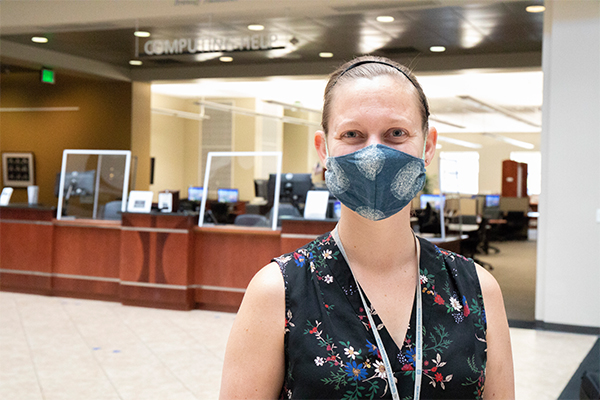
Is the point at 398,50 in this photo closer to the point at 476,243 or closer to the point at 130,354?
the point at 476,243

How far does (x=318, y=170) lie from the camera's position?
12.9 metres

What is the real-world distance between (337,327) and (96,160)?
27.0 feet

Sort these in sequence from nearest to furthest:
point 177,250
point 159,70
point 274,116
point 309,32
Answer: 1. point 177,250
2. point 309,32
3. point 159,70
4. point 274,116

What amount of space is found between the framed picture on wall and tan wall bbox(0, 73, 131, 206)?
12cm

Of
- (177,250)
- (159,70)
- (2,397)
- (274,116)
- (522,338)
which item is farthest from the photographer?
(274,116)

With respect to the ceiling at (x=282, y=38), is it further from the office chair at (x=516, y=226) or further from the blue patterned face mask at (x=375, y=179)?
the blue patterned face mask at (x=375, y=179)

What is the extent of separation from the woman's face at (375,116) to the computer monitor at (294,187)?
23.6 feet

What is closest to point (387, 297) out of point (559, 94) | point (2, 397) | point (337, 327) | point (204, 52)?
point (337, 327)

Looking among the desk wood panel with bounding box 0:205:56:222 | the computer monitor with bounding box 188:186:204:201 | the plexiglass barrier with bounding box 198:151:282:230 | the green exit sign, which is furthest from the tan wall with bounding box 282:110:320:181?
the desk wood panel with bounding box 0:205:56:222

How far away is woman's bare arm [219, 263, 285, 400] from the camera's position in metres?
0.91

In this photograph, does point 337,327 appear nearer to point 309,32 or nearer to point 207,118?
point 309,32

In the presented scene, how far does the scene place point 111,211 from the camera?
27.0 ft

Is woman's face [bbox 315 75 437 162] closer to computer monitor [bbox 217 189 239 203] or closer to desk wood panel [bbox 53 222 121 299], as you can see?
desk wood panel [bbox 53 222 121 299]

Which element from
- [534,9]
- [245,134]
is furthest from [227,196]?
[534,9]
